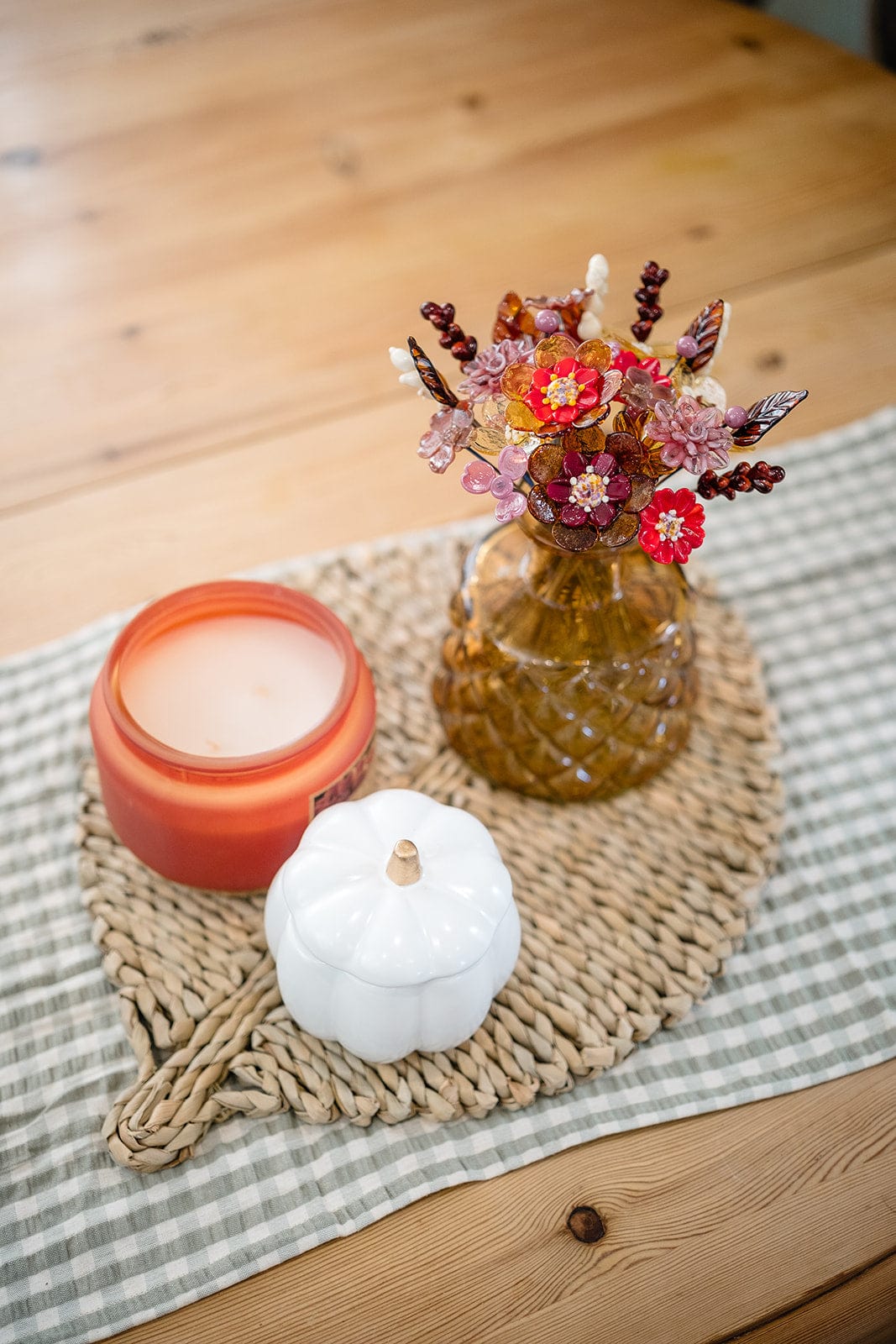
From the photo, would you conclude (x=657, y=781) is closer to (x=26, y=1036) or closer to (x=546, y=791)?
(x=546, y=791)

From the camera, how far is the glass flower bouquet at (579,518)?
0.56 metres

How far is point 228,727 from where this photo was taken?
2.23 ft

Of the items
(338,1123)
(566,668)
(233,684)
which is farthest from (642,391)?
(338,1123)

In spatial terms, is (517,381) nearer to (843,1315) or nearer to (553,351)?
→ (553,351)

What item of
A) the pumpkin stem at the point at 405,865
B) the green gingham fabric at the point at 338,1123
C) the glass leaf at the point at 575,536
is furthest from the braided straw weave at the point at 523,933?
the glass leaf at the point at 575,536

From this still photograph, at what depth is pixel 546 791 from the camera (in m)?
0.77

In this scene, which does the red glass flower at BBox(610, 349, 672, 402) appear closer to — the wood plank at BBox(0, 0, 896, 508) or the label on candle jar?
the label on candle jar

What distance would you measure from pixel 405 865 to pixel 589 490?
20cm

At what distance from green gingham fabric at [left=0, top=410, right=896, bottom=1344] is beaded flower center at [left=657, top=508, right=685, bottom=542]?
0.95 feet

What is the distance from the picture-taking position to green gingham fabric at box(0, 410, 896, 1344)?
61 cm

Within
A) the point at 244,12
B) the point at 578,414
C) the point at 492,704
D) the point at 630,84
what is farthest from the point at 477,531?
the point at 244,12

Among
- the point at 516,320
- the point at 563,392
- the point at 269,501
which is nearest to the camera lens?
the point at 563,392

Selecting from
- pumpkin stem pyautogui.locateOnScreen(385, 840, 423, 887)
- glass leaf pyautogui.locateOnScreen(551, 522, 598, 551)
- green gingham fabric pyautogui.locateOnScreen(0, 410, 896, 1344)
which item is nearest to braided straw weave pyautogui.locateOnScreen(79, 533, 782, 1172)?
green gingham fabric pyautogui.locateOnScreen(0, 410, 896, 1344)

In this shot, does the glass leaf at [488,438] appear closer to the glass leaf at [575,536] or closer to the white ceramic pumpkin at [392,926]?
the glass leaf at [575,536]
